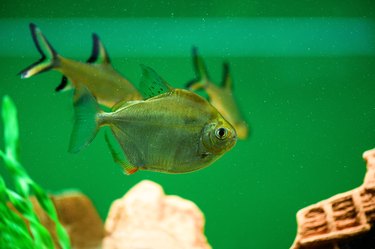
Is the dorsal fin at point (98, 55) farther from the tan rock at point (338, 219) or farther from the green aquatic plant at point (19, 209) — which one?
the tan rock at point (338, 219)

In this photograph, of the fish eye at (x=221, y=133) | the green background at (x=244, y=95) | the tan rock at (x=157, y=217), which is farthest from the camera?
the green background at (x=244, y=95)

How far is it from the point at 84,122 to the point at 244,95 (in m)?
2.07

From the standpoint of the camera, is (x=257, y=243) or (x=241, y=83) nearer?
(x=241, y=83)

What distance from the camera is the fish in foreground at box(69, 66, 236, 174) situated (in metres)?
1.11

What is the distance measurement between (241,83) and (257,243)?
136cm

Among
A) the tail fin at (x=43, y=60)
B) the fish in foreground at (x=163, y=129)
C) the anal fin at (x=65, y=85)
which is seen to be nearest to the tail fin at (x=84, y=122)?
the fish in foreground at (x=163, y=129)

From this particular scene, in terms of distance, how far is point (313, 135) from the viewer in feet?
10.5


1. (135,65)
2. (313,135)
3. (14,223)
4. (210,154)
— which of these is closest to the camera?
(210,154)

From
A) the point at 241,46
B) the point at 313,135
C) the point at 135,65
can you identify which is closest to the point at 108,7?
the point at 135,65

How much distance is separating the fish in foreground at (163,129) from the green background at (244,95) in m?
1.79

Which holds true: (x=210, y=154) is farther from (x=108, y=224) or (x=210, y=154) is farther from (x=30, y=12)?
(x=30, y=12)

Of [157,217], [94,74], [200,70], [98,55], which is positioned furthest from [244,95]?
[94,74]

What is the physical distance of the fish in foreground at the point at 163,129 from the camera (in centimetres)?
111

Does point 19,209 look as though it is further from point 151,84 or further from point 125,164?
point 151,84
